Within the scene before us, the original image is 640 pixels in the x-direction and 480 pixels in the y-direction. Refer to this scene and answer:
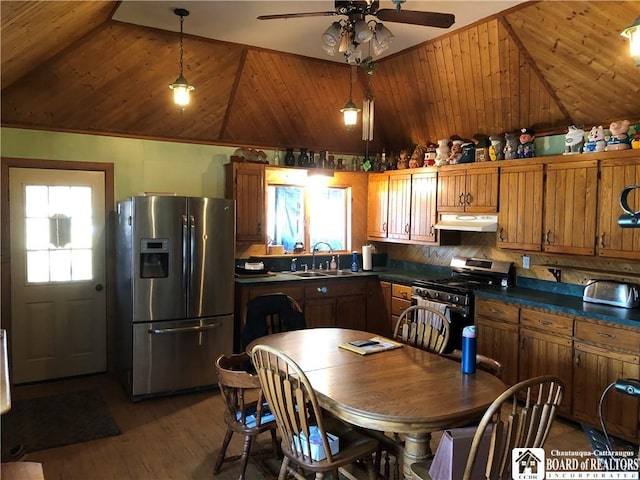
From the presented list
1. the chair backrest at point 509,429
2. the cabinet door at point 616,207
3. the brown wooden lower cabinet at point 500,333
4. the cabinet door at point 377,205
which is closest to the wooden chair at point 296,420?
the chair backrest at point 509,429

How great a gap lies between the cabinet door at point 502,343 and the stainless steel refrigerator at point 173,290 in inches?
90.8

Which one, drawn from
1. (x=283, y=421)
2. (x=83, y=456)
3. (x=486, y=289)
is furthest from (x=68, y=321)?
(x=486, y=289)

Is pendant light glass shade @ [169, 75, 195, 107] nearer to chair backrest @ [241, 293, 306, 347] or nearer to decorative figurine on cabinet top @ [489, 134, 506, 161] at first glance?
chair backrest @ [241, 293, 306, 347]

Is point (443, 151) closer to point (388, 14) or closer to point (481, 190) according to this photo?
point (481, 190)

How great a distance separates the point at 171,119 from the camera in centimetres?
501

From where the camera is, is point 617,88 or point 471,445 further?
point 617,88

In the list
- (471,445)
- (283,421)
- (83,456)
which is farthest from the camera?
(83,456)

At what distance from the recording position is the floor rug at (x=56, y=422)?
3484 mm

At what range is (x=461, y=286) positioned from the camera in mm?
4754

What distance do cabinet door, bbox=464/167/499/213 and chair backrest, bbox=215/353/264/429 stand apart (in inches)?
113

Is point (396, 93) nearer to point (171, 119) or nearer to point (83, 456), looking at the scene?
point (171, 119)

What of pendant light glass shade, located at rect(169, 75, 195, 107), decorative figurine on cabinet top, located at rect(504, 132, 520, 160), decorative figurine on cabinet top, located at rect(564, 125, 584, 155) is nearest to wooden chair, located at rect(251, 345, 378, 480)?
pendant light glass shade, located at rect(169, 75, 195, 107)

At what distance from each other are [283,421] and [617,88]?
3.46 m

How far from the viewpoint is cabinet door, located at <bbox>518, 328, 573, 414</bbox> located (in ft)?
12.5
